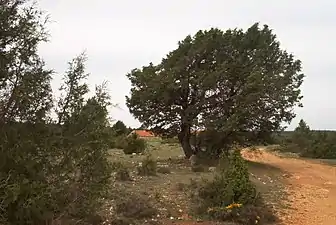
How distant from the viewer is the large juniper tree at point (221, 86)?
2209 centimetres

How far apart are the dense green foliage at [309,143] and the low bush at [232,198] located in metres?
25.4

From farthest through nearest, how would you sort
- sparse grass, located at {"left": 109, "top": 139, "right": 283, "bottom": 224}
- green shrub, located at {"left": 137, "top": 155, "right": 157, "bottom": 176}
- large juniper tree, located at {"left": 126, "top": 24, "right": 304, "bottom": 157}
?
large juniper tree, located at {"left": 126, "top": 24, "right": 304, "bottom": 157} → green shrub, located at {"left": 137, "top": 155, "right": 157, "bottom": 176} → sparse grass, located at {"left": 109, "top": 139, "right": 283, "bottom": 224}

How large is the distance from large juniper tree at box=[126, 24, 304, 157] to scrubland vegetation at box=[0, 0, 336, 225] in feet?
0.17

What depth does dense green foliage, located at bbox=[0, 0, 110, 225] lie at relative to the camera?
311 inches

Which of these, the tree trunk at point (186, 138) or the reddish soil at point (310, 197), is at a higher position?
the tree trunk at point (186, 138)

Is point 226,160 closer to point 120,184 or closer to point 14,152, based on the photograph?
point 120,184

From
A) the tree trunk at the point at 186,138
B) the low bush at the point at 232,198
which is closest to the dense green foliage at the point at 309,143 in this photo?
the tree trunk at the point at 186,138

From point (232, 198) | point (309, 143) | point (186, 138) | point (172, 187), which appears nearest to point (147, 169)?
point (172, 187)

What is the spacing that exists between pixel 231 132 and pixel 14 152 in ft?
53.5

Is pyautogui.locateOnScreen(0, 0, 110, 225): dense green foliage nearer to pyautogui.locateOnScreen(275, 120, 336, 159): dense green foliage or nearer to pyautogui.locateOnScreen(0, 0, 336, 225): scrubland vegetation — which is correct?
pyautogui.locateOnScreen(0, 0, 336, 225): scrubland vegetation

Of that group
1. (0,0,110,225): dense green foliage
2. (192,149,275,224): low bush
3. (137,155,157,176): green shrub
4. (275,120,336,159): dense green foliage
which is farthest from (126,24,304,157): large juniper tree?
(275,120,336,159): dense green foliage

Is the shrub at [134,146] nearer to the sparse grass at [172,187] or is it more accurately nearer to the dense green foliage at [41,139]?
the sparse grass at [172,187]

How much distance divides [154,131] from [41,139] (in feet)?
54.0

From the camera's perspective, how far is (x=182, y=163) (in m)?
23.2
